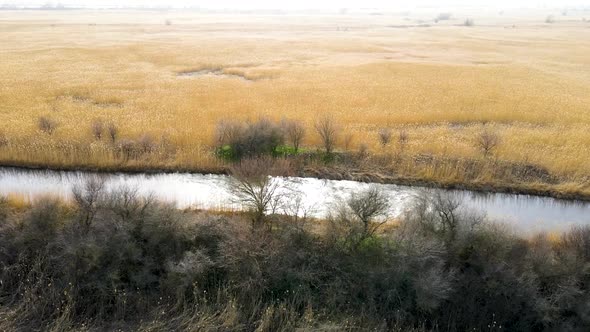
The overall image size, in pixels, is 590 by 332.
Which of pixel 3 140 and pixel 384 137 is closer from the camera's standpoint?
pixel 3 140

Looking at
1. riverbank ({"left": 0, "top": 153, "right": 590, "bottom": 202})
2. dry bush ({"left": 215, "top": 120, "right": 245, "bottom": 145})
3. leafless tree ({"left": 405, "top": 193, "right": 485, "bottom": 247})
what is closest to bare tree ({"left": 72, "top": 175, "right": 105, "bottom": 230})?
riverbank ({"left": 0, "top": 153, "right": 590, "bottom": 202})

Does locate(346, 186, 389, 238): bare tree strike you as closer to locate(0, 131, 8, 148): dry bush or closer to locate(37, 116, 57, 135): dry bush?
locate(37, 116, 57, 135): dry bush

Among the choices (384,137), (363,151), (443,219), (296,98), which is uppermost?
(296,98)

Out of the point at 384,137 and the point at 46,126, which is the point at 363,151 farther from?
the point at 46,126

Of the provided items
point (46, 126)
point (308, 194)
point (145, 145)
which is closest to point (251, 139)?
point (308, 194)

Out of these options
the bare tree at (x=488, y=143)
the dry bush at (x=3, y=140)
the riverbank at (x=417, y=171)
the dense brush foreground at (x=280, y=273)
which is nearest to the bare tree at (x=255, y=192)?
the dense brush foreground at (x=280, y=273)

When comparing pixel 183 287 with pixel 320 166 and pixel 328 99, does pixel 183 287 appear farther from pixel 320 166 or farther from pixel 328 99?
pixel 328 99
